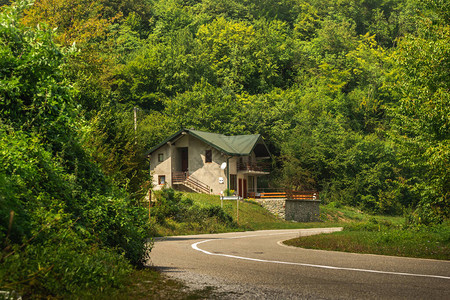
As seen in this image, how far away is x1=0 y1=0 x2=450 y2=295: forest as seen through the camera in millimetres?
8391

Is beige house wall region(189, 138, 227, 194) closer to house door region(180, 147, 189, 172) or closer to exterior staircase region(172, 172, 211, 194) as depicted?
exterior staircase region(172, 172, 211, 194)

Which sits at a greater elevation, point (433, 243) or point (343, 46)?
point (343, 46)

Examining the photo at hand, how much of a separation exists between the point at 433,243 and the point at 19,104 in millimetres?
11854

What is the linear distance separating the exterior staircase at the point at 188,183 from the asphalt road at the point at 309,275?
39598 millimetres

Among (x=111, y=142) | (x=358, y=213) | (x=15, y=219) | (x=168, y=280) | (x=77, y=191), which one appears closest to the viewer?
(x=15, y=219)

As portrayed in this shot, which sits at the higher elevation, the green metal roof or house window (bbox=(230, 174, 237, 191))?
the green metal roof

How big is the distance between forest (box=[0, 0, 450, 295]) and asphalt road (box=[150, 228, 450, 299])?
1682 mm

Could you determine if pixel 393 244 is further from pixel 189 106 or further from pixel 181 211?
pixel 189 106

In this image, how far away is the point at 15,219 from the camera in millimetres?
7004

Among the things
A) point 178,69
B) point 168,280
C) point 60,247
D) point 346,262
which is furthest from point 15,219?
point 178,69

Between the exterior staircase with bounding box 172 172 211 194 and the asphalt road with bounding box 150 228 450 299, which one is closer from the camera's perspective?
the asphalt road with bounding box 150 228 450 299

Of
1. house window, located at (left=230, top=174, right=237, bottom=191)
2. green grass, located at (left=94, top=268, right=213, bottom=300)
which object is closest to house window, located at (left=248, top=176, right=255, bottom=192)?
house window, located at (left=230, top=174, right=237, bottom=191)

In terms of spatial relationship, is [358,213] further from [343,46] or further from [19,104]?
[19,104]

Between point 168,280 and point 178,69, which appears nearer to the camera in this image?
point 168,280
